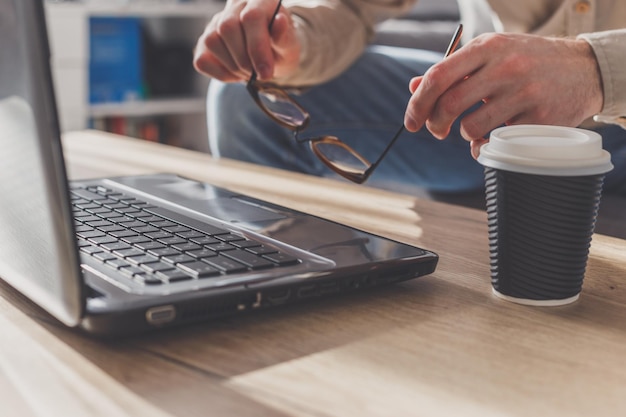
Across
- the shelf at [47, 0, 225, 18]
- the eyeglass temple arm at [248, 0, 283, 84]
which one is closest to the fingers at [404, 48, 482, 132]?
the eyeglass temple arm at [248, 0, 283, 84]

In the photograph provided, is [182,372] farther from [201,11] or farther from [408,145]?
[201,11]

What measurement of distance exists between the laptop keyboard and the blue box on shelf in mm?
2542

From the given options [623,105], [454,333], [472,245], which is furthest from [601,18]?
[454,333]

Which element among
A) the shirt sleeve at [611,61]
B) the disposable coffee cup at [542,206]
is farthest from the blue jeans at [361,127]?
the disposable coffee cup at [542,206]

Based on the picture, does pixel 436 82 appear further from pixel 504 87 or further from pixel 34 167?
pixel 34 167

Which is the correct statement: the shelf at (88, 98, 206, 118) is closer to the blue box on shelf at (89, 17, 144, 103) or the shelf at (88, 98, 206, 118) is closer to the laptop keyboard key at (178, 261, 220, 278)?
the blue box on shelf at (89, 17, 144, 103)

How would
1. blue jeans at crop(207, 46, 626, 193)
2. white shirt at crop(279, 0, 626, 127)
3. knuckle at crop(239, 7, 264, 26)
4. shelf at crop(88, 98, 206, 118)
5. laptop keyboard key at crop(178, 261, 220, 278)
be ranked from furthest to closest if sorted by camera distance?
shelf at crop(88, 98, 206, 118)
blue jeans at crop(207, 46, 626, 193)
white shirt at crop(279, 0, 626, 127)
knuckle at crop(239, 7, 264, 26)
laptop keyboard key at crop(178, 261, 220, 278)

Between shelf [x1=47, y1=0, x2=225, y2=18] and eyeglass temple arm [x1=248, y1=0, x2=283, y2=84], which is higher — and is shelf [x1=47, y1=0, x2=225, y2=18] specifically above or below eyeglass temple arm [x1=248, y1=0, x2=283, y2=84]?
below

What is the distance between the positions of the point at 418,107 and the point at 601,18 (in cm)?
77

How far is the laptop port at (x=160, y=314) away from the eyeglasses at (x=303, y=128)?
39 cm

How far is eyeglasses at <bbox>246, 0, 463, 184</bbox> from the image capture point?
857 millimetres

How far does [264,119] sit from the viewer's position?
4.99ft

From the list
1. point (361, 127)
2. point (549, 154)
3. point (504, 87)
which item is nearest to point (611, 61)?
point (504, 87)

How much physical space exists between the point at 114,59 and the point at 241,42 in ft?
7.61
